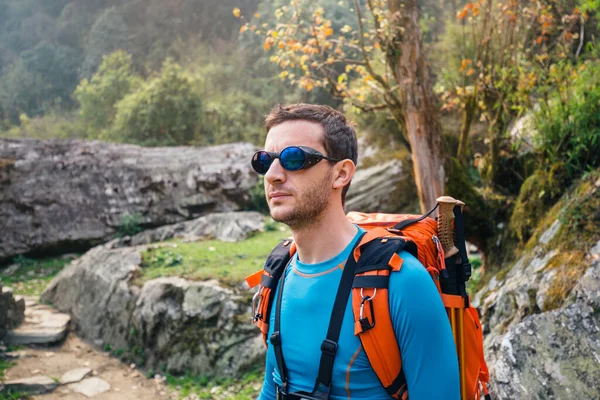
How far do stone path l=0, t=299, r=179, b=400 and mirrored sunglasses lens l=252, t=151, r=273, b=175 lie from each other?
4.69 meters

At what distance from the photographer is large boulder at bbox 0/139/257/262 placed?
10.4m

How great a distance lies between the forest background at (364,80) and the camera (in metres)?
5.34

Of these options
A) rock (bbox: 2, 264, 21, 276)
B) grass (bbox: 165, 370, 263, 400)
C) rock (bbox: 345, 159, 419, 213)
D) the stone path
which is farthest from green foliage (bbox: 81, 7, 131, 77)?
grass (bbox: 165, 370, 263, 400)

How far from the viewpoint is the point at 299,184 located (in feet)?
6.23

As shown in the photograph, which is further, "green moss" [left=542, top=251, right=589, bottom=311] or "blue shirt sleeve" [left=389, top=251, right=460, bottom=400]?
"green moss" [left=542, top=251, right=589, bottom=311]

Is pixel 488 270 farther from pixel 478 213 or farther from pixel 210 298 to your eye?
pixel 210 298

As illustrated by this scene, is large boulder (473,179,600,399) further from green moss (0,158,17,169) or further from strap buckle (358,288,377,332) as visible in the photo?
green moss (0,158,17,169)

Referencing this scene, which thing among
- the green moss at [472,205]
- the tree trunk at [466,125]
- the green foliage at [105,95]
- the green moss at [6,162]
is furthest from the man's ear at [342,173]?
the green foliage at [105,95]

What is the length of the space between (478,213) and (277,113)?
4155 mm

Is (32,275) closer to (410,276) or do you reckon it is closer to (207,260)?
(207,260)

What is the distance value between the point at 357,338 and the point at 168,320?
208 inches

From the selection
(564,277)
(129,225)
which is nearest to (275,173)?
(564,277)

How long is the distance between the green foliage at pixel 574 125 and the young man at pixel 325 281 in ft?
10.5

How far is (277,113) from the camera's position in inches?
79.1
